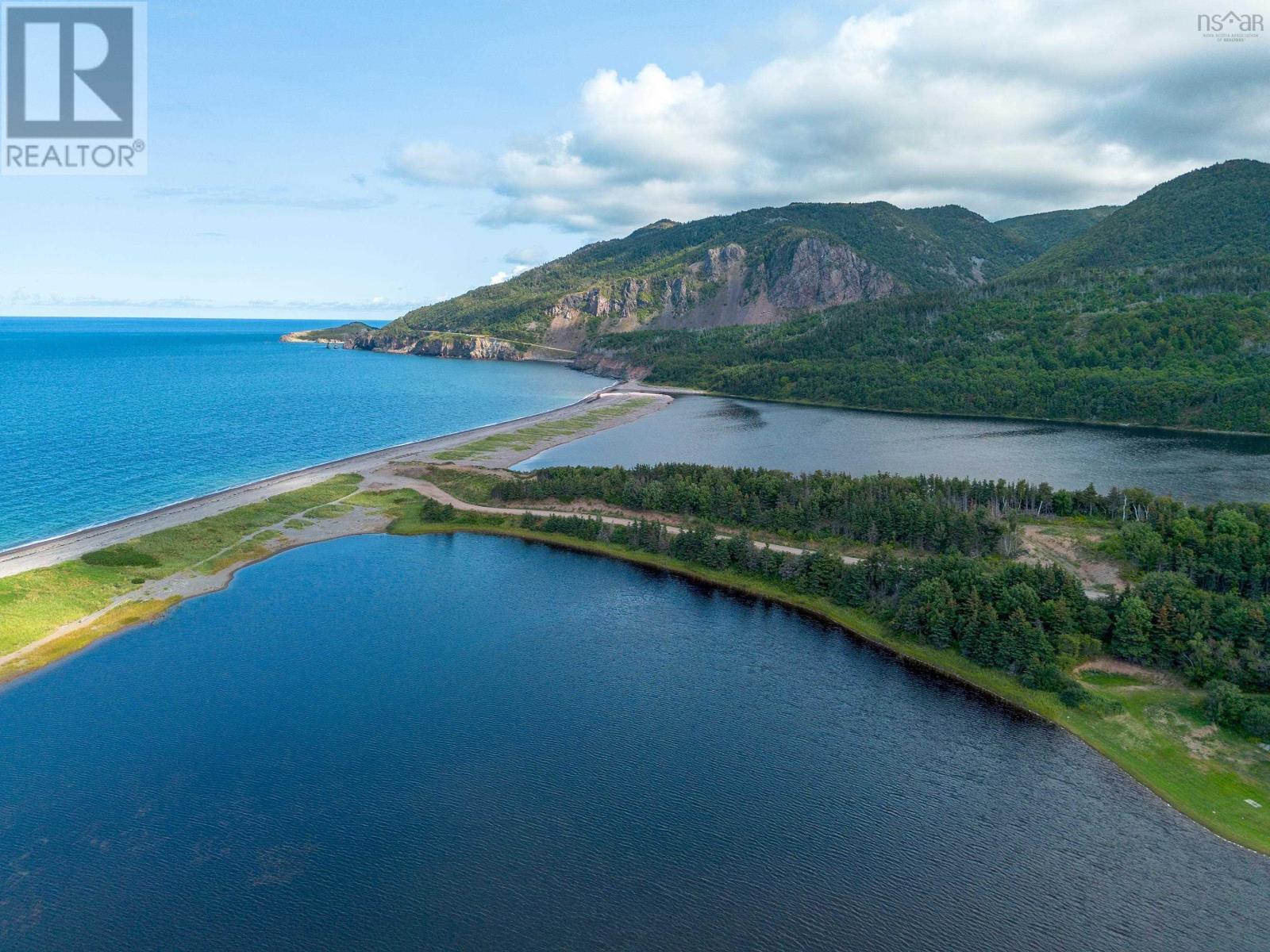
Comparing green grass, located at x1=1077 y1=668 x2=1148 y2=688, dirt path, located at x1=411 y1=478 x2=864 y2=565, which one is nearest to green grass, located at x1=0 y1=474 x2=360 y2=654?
dirt path, located at x1=411 y1=478 x2=864 y2=565

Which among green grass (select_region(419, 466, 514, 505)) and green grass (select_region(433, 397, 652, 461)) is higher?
green grass (select_region(433, 397, 652, 461))

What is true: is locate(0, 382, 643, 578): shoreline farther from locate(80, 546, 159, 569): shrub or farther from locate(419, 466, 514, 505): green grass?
locate(419, 466, 514, 505): green grass

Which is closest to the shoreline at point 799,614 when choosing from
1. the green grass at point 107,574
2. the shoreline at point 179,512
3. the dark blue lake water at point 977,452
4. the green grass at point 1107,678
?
the green grass at point 107,574

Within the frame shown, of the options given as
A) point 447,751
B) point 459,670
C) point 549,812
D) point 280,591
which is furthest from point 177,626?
point 549,812

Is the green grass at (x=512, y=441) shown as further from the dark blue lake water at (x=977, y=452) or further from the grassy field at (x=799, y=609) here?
the grassy field at (x=799, y=609)

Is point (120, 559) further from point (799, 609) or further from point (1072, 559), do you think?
point (1072, 559)

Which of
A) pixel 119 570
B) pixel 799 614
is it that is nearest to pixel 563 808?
pixel 799 614

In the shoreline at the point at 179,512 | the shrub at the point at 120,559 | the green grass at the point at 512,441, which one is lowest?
the shrub at the point at 120,559
